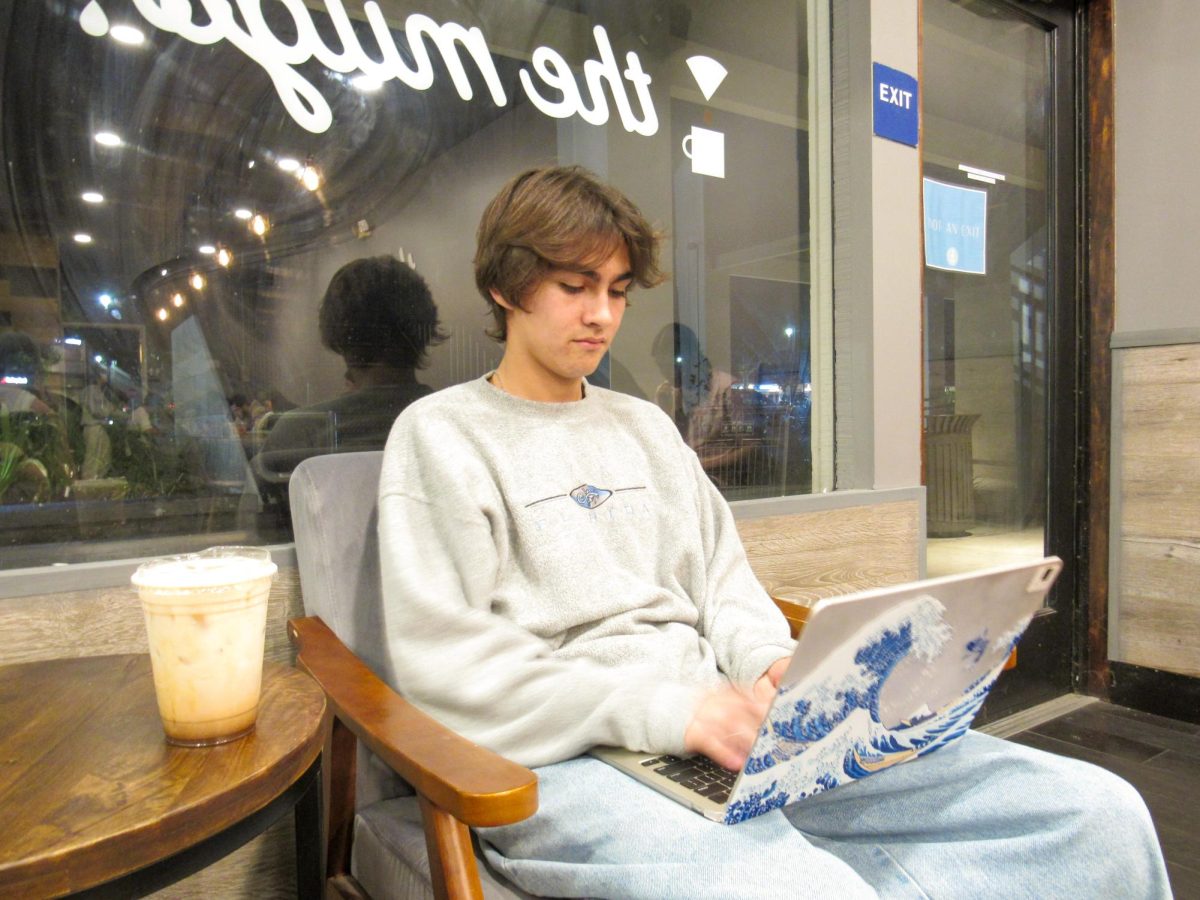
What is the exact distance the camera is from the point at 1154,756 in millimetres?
2449

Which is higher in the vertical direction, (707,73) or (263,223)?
(707,73)

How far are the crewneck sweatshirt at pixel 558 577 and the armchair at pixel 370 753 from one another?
11 cm

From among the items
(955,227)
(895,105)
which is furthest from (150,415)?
(955,227)

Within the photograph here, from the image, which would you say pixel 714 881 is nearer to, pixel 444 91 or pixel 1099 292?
pixel 444 91

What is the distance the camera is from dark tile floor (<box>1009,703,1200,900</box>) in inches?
75.1

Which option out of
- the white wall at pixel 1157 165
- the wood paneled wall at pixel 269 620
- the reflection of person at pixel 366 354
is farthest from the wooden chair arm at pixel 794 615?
the white wall at pixel 1157 165

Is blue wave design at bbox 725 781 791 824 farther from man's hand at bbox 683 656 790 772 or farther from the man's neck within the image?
the man's neck

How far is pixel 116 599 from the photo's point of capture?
47.9 inches

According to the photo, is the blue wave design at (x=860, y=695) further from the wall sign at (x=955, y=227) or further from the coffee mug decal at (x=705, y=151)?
the wall sign at (x=955, y=227)

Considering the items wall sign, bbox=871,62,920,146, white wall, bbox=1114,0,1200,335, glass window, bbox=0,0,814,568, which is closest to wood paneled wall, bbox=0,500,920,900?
glass window, bbox=0,0,814,568

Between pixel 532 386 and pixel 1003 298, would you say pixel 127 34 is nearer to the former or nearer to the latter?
pixel 532 386

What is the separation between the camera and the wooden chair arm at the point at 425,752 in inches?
28.7

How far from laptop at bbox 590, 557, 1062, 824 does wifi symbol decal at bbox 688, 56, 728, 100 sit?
172cm

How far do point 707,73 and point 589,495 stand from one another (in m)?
1.48
